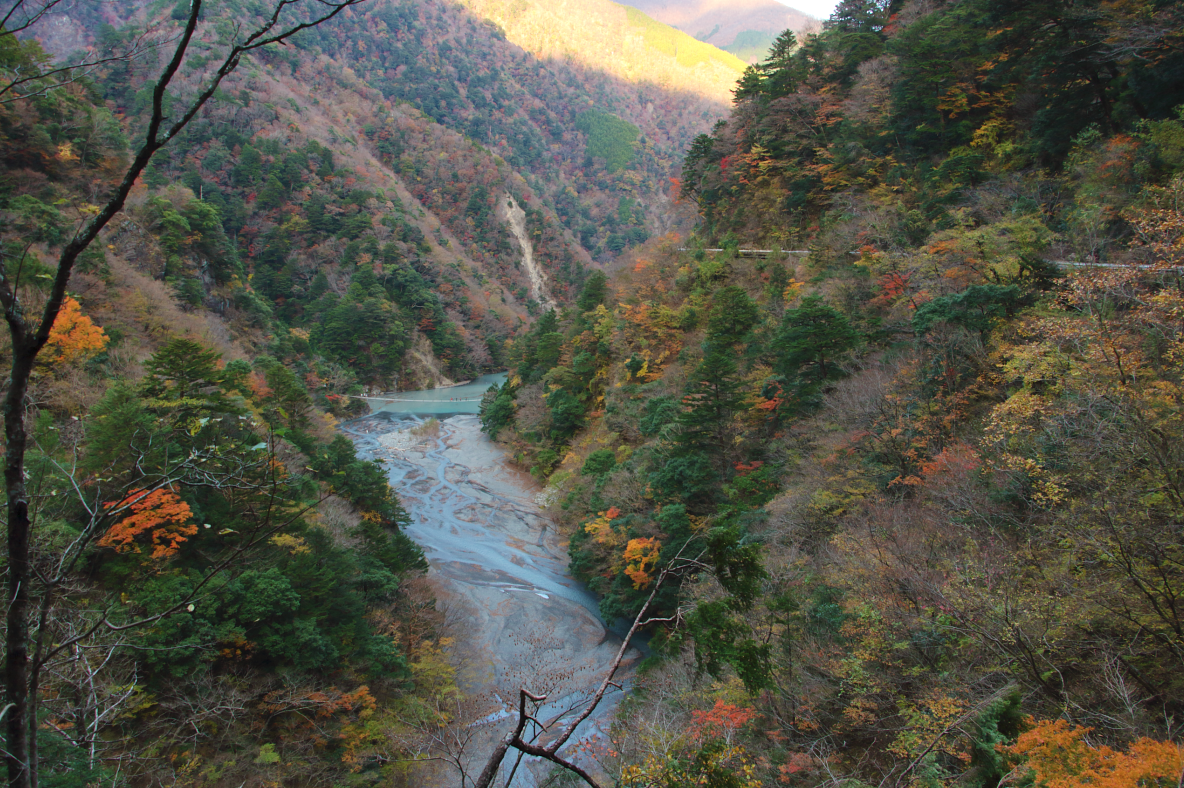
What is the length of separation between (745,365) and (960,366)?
8809 millimetres

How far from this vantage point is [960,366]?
12852 mm

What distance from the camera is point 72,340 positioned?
1789 centimetres

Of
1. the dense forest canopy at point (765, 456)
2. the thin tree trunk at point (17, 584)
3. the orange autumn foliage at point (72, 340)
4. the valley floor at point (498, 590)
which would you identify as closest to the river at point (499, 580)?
the valley floor at point (498, 590)

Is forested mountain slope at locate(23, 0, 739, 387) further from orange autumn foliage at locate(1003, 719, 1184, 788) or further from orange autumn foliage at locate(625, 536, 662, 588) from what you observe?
orange autumn foliage at locate(1003, 719, 1184, 788)

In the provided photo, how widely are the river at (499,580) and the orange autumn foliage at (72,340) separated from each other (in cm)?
1437

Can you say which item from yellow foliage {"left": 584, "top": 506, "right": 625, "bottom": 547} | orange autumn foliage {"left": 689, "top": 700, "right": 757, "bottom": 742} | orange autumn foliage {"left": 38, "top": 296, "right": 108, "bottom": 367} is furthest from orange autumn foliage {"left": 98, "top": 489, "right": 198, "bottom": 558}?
yellow foliage {"left": 584, "top": 506, "right": 625, "bottom": 547}

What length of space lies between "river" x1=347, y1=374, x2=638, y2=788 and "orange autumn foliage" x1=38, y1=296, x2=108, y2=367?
14371 millimetres

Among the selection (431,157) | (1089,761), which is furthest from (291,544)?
(431,157)

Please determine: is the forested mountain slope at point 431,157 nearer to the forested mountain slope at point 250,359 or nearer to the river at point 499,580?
the forested mountain slope at point 250,359

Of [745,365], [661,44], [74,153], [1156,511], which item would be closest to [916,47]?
[745,365]

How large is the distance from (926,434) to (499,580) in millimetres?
17831

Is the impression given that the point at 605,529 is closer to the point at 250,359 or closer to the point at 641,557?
the point at 641,557

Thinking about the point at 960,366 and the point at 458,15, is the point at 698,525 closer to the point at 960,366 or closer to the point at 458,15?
the point at 960,366

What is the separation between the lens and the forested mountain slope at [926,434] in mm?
6680
